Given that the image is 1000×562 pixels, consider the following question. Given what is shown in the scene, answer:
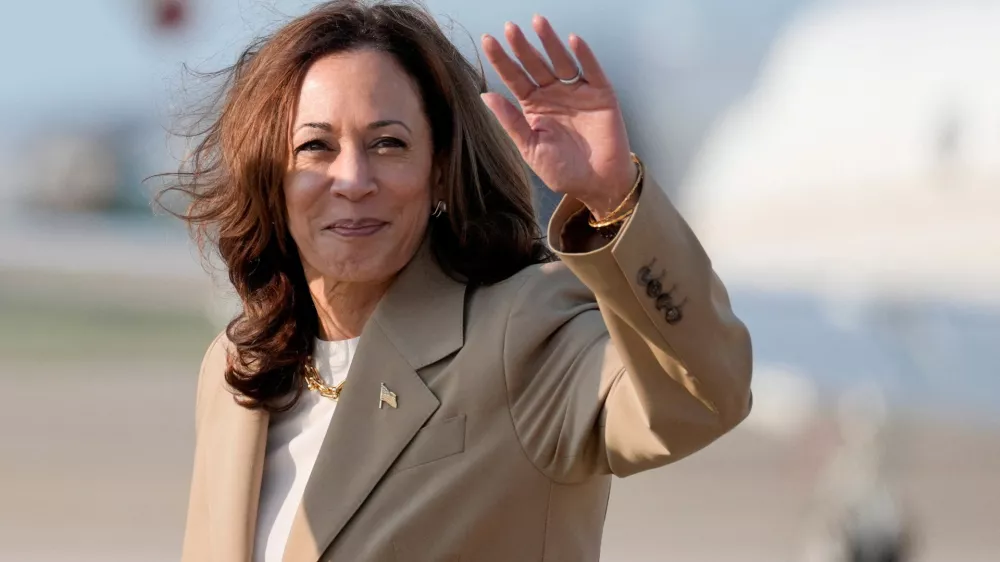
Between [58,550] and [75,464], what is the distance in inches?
61.4

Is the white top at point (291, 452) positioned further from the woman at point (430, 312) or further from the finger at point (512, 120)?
the finger at point (512, 120)

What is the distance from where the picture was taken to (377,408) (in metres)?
1.99

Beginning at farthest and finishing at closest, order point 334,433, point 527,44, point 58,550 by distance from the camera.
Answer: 1. point 58,550
2. point 334,433
3. point 527,44

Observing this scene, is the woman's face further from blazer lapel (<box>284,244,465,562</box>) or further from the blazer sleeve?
the blazer sleeve

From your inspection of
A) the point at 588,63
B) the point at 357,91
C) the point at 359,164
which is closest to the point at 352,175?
the point at 359,164

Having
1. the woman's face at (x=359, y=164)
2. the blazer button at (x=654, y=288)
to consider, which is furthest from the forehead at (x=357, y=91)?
the blazer button at (x=654, y=288)

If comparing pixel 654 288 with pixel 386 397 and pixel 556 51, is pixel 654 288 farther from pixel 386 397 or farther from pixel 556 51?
pixel 386 397

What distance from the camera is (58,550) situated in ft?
19.5

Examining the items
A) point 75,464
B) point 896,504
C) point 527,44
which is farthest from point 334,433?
point 75,464

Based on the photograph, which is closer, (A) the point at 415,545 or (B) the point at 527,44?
(B) the point at 527,44

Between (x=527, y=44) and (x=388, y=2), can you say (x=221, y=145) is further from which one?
(x=527, y=44)

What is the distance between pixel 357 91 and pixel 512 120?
0.55 m

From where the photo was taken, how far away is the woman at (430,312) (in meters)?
1.53

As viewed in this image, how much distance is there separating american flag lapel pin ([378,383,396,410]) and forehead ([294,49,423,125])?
14.6 inches
